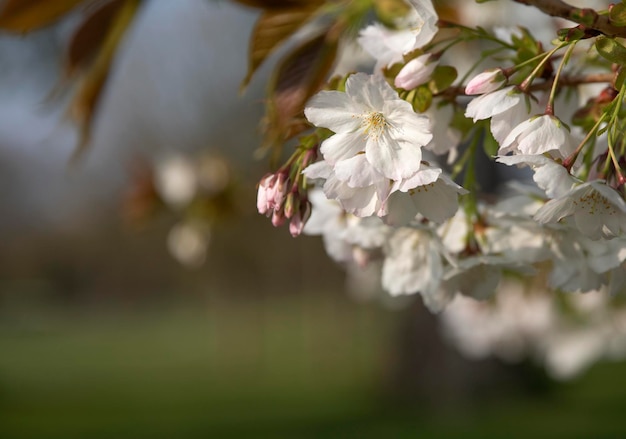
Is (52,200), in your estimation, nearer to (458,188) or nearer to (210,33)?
(210,33)

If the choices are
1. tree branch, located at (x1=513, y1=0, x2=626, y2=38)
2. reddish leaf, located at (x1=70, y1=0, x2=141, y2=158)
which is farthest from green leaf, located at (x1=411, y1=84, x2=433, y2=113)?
reddish leaf, located at (x1=70, y1=0, x2=141, y2=158)

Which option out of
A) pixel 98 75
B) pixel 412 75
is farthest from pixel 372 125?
pixel 98 75

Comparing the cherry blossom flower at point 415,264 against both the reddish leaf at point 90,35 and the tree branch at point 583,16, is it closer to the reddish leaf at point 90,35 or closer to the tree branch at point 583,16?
the tree branch at point 583,16

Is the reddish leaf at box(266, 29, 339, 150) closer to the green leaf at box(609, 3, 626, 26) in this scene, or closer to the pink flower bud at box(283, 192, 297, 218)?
the pink flower bud at box(283, 192, 297, 218)

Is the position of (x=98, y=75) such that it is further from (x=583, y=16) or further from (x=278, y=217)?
(x=583, y=16)

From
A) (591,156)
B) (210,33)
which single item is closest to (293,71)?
(591,156)

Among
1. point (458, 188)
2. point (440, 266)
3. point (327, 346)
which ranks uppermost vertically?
point (458, 188)
